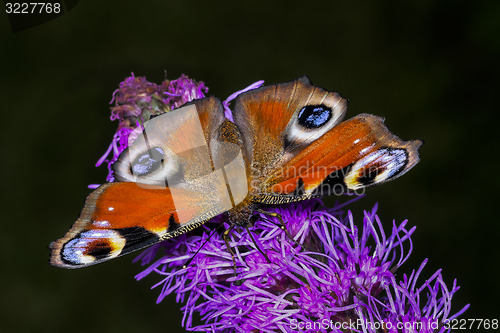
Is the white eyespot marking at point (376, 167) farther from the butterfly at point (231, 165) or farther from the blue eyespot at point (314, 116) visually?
the blue eyespot at point (314, 116)

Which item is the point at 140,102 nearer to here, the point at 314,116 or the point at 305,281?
the point at 314,116

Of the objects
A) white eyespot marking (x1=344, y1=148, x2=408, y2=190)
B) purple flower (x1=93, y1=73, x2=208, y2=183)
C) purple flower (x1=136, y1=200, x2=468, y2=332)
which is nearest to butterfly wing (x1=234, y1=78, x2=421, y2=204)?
white eyespot marking (x1=344, y1=148, x2=408, y2=190)

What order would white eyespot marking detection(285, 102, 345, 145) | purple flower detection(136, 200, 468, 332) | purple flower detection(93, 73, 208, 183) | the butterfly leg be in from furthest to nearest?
purple flower detection(93, 73, 208, 183) → white eyespot marking detection(285, 102, 345, 145) → the butterfly leg → purple flower detection(136, 200, 468, 332)

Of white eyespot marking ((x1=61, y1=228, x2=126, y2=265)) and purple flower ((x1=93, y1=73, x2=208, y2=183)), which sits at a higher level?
purple flower ((x1=93, y1=73, x2=208, y2=183))

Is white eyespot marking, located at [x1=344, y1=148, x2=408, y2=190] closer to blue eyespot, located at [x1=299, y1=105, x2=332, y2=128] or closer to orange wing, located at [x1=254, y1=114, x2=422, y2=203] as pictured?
orange wing, located at [x1=254, y1=114, x2=422, y2=203]

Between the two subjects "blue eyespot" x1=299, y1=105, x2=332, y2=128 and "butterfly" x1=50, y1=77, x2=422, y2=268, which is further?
"blue eyespot" x1=299, y1=105, x2=332, y2=128

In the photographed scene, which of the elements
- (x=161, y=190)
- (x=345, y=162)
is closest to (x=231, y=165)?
(x=161, y=190)

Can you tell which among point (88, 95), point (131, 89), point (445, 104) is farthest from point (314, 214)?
point (88, 95)

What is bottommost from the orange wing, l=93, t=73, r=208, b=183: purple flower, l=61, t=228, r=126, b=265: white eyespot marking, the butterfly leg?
the butterfly leg
